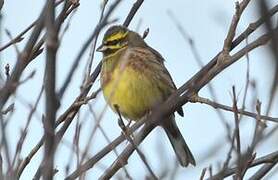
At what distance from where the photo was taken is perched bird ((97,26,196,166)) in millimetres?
5719

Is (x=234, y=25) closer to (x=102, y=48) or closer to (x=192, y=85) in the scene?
(x=192, y=85)

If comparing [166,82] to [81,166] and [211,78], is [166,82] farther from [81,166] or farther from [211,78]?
[81,166]

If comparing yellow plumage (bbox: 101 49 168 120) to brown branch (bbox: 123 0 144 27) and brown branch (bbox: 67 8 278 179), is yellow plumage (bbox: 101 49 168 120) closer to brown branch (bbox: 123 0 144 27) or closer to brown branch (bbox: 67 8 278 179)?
brown branch (bbox: 123 0 144 27)

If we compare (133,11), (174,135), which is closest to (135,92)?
(174,135)

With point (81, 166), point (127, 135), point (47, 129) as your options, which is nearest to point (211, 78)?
point (127, 135)

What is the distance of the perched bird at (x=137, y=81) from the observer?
5.72 meters

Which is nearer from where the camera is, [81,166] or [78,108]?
[81,166]

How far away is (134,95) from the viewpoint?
18.8 ft

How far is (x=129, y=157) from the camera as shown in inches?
130

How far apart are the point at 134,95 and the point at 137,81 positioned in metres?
0.16

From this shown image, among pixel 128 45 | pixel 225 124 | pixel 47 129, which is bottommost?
pixel 47 129

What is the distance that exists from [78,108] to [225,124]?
1.16 metres

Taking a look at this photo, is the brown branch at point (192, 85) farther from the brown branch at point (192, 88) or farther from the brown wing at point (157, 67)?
the brown wing at point (157, 67)

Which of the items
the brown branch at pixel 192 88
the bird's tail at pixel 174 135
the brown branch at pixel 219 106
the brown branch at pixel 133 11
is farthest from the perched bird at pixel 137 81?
the brown branch at pixel 192 88
